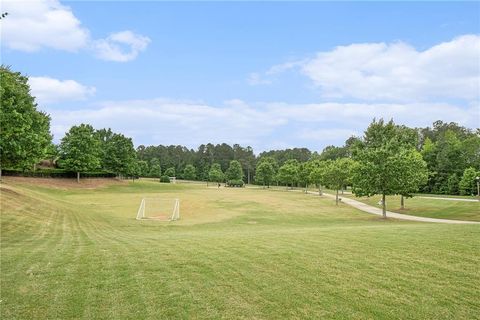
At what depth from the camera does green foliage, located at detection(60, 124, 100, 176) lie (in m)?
66.6

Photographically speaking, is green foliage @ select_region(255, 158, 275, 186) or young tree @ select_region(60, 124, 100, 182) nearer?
young tree @ select_region(60, 124, 100, 182)

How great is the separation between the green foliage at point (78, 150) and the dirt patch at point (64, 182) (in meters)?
2.71

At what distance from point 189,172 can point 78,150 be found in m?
60.1

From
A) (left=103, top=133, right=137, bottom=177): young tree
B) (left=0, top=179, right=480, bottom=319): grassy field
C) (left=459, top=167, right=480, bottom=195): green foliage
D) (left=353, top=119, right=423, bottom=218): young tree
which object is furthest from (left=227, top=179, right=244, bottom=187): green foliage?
(left=0, top=179, right=480, bottom=319): grassy field

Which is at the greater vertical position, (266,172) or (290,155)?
(290,155)

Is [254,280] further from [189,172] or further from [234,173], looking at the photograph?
[189,172]

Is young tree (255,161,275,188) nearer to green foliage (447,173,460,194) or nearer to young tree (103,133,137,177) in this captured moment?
young tree (103,133,137,177)

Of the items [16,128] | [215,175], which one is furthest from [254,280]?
[215,175]

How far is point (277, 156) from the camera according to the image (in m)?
152

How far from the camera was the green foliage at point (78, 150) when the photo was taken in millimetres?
66625

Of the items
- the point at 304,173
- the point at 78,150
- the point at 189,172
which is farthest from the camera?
the point at 189,172

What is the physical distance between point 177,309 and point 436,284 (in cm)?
505

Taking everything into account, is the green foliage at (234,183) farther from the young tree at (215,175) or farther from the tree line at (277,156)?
the young tree at (215,175)

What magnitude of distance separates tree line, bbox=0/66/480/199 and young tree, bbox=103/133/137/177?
0.21m
